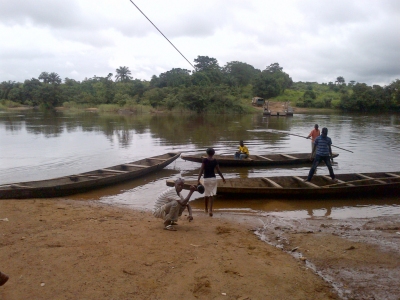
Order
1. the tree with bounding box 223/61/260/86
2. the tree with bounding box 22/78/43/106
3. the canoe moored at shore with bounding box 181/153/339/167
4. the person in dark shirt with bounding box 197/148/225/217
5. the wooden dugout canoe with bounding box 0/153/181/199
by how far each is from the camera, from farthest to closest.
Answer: the tree with bounding box 223/61/260/86 < the tree with bounding box 22/78/43/106 < the canoe moored at shore with bounding box 181/153/339/167 < the wooden dugout canoe with bounding box 0/153/181/199 < the person in dark shirt with bounding box 197/148/225/217

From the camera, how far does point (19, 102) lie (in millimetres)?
79688

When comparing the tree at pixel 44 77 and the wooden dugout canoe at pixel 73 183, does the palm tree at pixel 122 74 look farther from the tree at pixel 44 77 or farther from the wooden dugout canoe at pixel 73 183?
the wooden dugout canoe at pixel 73 183

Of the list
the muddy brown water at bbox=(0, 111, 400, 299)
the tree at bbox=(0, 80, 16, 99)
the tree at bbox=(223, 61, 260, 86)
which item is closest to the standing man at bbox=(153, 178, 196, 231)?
the muddy brown water at bbox=(0, 111, 400, 299)

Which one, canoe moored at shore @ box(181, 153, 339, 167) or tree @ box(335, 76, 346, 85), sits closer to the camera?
canoe moored at shore @ box(181, 153, 339, 167)

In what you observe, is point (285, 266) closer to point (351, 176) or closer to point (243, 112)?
point (351, 176)

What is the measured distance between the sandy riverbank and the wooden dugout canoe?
2.05 m

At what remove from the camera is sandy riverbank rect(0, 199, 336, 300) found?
395 cm

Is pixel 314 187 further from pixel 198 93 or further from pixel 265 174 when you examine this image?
pixel 198 93

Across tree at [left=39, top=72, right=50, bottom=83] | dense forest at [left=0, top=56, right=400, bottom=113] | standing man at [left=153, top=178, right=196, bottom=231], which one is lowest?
standing man at [left=153, top=178, right=196, bottom=231]

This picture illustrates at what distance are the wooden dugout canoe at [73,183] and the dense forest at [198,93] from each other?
43.7 meters

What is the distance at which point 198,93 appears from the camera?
55312mm

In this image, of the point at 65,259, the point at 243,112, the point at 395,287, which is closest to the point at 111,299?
the point at 65,259

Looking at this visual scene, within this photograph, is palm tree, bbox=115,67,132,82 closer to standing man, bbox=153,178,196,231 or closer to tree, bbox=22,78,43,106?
tree, bbox=22,78,43,106

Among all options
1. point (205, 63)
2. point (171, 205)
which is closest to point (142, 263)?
point (171, 205)
